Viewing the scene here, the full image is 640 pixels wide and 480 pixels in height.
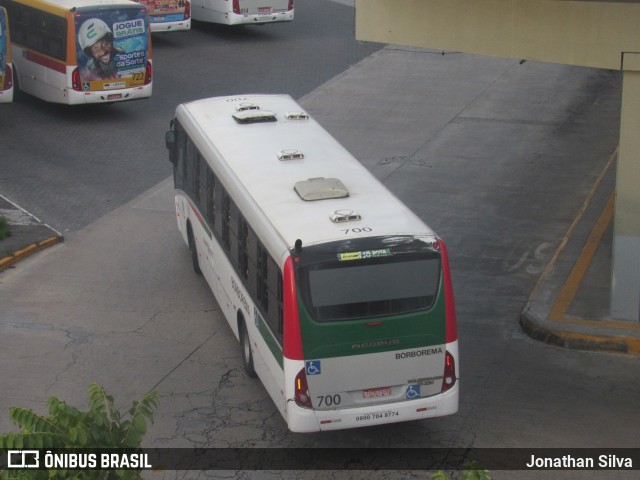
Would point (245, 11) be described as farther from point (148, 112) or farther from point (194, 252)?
point (194, 252)

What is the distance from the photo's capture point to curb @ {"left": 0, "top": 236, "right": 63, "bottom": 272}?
1797cm

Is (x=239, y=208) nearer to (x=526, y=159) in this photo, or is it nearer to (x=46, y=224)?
(x=46, y=224)

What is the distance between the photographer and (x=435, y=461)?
1227 centimetres

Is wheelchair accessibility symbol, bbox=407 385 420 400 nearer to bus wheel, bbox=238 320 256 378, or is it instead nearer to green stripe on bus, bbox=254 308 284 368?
green stripe on bus, bbox=254 308 284 368

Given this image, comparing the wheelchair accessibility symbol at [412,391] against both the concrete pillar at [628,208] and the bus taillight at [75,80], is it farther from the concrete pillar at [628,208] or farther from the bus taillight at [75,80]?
the bus taillight at [75,80]

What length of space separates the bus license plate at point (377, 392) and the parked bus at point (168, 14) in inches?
882

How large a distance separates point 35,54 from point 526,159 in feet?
37.8

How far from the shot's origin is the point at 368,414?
39.4ft

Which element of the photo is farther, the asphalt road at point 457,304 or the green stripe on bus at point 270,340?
the asphalt road at point 457,304

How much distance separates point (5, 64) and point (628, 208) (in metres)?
15.2

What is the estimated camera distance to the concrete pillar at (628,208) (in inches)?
560

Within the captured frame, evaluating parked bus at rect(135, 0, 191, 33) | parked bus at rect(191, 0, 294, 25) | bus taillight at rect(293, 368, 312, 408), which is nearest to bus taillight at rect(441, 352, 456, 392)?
bus taillight at rect(293, 368, 312, 408)

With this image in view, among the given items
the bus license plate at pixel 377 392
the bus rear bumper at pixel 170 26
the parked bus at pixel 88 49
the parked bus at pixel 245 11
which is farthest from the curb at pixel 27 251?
the parked bus at pixel 245 11

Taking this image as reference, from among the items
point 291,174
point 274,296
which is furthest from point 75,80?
point 274,296
